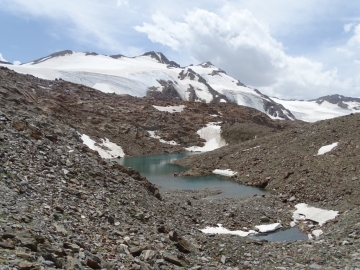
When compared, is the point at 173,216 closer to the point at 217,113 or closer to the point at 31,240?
the point at 31,240

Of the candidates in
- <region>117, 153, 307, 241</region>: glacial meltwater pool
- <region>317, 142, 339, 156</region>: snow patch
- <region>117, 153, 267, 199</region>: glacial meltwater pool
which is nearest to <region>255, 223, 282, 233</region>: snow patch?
<region>117, 153, 307, 241</region>: glacial meltwater pool

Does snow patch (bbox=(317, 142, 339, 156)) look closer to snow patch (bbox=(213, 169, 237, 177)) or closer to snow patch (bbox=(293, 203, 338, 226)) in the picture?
snow patch (bbox=(213, 169, 237, 177))

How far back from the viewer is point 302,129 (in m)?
52.7

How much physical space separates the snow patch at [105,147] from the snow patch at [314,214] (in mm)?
53548

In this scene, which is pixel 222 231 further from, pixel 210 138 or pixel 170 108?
pixel 170 108

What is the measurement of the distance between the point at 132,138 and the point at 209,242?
76.7 metres

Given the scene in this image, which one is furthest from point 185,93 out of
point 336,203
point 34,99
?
point 336,203

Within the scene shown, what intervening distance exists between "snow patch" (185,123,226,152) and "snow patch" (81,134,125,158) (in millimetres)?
20881

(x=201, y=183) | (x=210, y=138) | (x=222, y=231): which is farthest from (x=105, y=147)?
(x=222, y=231)

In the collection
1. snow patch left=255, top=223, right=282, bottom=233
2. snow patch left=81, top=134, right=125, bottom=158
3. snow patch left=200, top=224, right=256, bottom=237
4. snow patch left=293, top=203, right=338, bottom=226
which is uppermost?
snow patch left=81, top=134, right=125, bottom=158

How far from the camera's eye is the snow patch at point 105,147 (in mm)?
75562

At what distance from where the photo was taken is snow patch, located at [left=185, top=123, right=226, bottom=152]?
96375 mm

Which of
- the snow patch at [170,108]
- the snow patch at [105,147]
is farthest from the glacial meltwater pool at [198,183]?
the snow patch at [170,108]

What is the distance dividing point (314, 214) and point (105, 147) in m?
59.3
